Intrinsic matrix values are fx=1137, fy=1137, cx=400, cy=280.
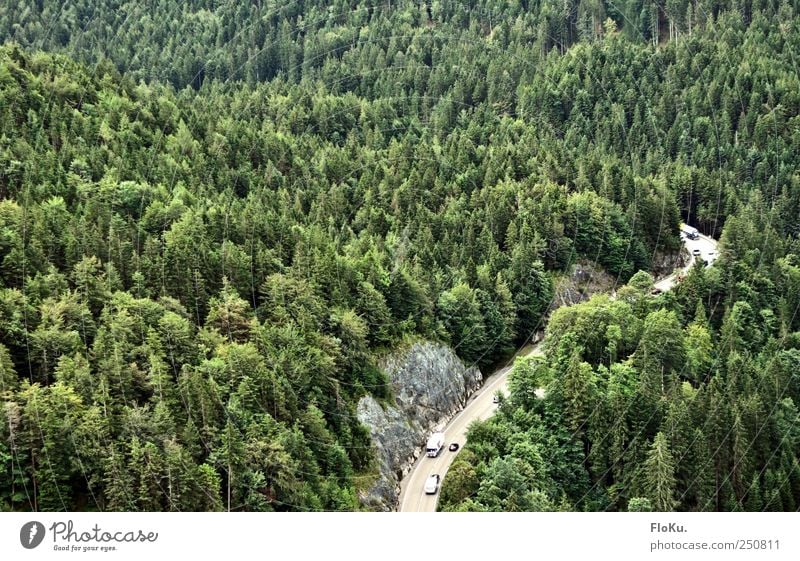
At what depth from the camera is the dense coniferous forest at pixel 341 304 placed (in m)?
73.9

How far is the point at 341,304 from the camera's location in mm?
99250

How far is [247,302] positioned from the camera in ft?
305

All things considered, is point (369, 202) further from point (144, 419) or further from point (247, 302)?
point (144, 419)

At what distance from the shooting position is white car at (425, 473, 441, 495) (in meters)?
85.1

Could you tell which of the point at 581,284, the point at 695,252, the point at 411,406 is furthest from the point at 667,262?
the point at 411,406

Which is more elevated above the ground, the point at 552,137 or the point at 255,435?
the point at 255,435

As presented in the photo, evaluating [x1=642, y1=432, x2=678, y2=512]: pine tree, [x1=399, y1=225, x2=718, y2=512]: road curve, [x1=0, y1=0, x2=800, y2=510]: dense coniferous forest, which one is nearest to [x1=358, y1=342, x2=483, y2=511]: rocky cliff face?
[x1=399, y1=225, x2=718, y2=512]: road curve

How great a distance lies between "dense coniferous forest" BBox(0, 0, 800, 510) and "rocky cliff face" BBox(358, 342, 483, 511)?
176 centimetres

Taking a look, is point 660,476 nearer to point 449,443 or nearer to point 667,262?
point 449,443

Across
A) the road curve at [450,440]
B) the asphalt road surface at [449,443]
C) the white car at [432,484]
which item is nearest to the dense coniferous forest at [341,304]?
the road curve at [450,440]

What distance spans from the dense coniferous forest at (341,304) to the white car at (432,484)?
233cm

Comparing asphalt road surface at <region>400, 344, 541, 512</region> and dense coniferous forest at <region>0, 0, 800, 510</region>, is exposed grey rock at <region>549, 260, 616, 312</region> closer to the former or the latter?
dense coniferous forest at <region>0, 0, 800, 510</region>
